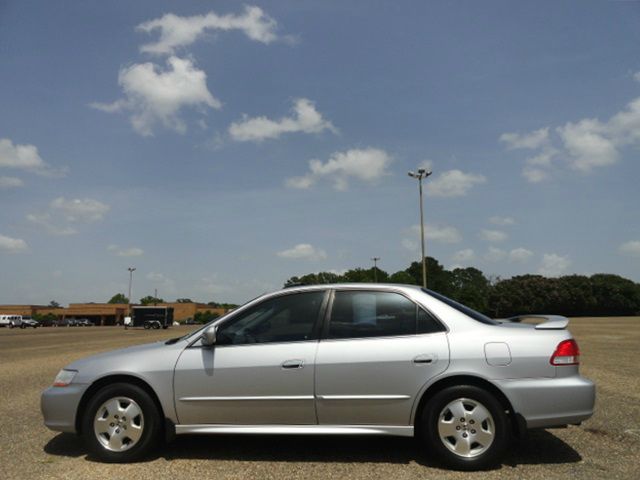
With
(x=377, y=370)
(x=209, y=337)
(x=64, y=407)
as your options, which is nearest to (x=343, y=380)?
(x=377, y=370)

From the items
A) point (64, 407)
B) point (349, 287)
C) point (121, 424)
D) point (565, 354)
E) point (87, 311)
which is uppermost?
point (87, 311)

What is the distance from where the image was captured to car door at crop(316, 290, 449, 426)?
4398 mm

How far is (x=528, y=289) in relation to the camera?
81.2 metres

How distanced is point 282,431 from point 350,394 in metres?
0.65

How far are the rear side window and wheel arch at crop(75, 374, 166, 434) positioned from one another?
5.50ft

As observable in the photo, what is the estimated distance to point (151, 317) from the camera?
60.3m

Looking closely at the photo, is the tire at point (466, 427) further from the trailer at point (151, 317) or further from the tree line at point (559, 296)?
the tree line at point (559, 296)

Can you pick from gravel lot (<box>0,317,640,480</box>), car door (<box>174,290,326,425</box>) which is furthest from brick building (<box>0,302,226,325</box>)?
car door (<box>174,290,326,425</box>)

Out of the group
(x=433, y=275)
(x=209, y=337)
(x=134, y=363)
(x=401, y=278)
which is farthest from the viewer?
(x=433, y=275)

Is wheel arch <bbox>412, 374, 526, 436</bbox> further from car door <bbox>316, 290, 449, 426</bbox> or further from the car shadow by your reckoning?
the car shadow

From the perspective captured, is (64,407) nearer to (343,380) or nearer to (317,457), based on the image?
(317,457)

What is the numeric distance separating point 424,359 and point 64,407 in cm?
320

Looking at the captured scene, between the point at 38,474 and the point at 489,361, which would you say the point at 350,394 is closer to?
the point at 489,361

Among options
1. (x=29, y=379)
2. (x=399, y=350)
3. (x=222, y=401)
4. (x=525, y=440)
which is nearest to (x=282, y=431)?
(x=222, y=401)
